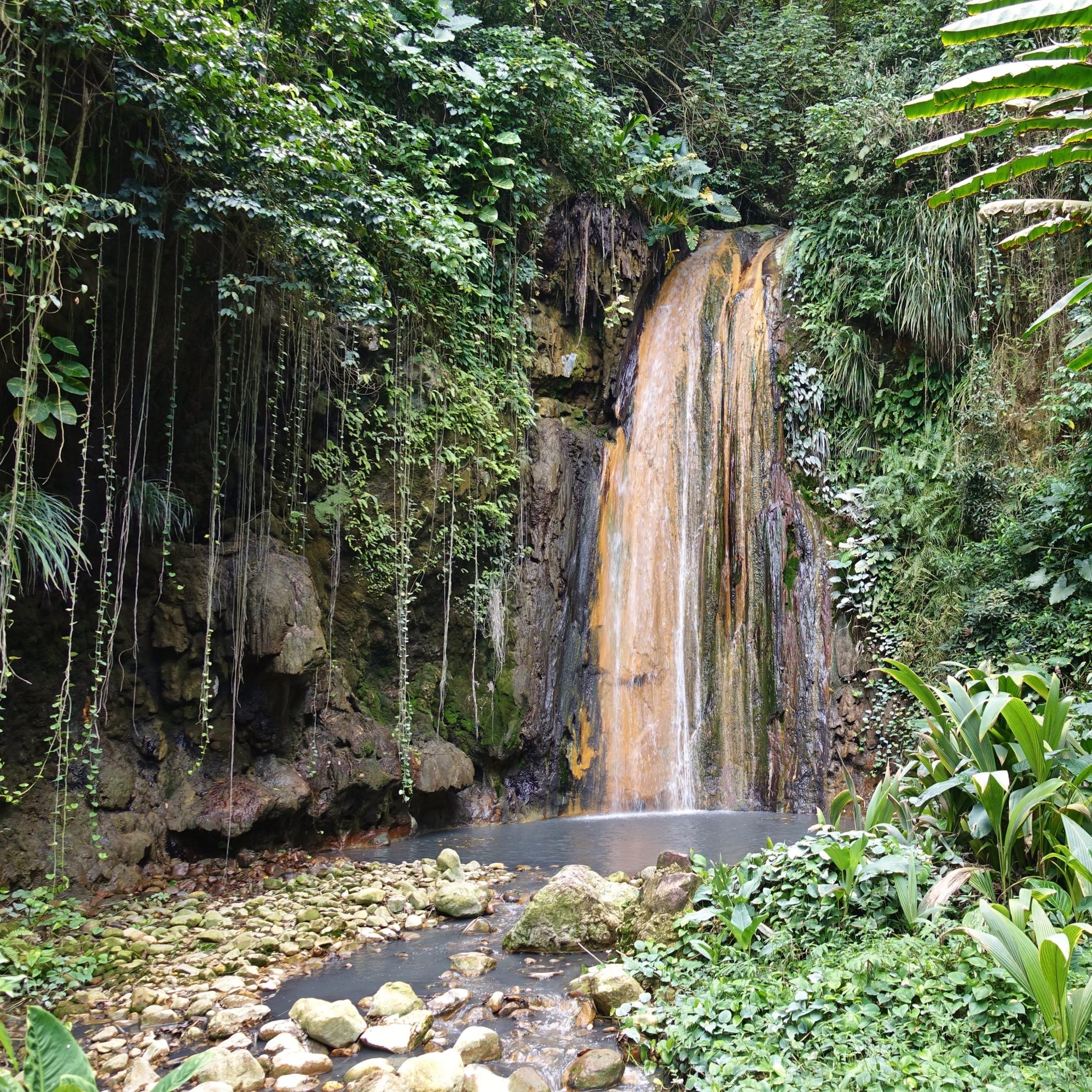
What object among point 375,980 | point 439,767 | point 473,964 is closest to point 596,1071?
point 473,964

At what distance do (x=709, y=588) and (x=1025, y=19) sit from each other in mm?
7348

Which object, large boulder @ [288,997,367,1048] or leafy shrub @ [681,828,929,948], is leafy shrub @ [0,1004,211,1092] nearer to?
large boulder @ [288,997,367,1048]

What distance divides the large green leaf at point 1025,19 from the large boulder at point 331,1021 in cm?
464

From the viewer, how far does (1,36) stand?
441cm

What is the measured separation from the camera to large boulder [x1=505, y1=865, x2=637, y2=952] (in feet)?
14.8

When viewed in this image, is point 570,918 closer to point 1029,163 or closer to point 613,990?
point 613,990

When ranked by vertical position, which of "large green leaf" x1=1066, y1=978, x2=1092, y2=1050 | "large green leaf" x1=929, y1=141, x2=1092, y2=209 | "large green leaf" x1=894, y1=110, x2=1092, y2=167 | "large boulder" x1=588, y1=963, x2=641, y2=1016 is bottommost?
"large boulder" x1=588, y1=963, x2=641, y2=1016

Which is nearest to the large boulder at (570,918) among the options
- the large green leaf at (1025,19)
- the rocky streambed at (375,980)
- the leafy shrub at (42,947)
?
the rocky streambed at (375,980)

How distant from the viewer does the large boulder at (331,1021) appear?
11.6 ft

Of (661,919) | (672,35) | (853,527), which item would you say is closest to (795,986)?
(661,919)

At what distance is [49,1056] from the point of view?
1938mm

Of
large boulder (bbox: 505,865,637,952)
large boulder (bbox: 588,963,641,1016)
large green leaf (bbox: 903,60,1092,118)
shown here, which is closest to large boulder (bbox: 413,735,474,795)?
large boulder (bbox: 505,865,637,952)

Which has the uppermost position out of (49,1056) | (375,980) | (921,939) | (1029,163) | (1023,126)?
(1023,126)

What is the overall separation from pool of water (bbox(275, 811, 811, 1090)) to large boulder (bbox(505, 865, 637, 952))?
8 centimetres
